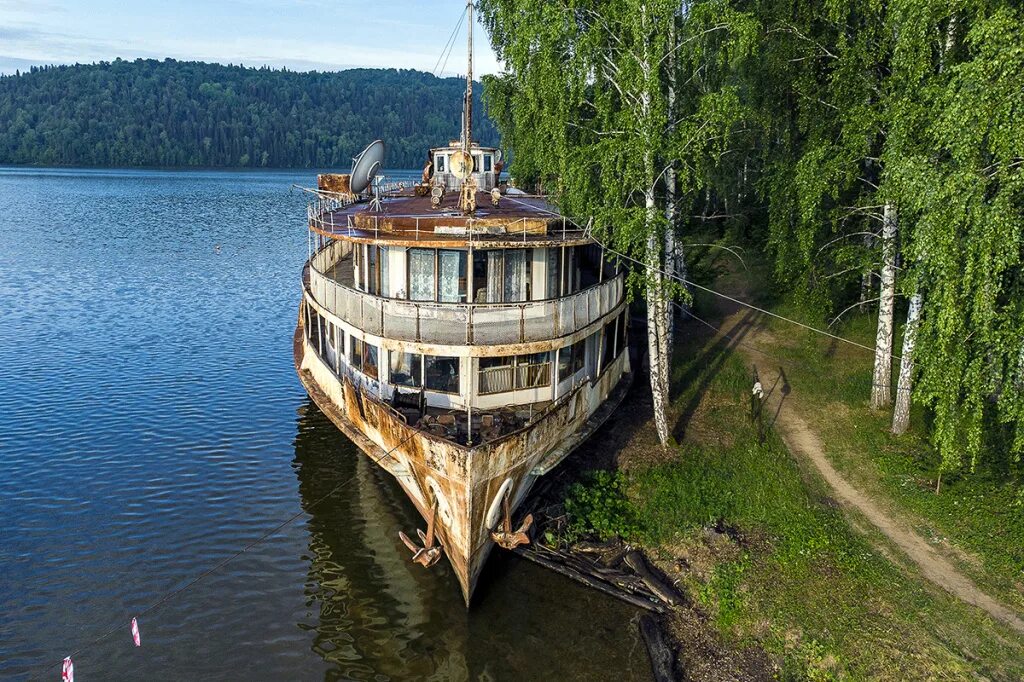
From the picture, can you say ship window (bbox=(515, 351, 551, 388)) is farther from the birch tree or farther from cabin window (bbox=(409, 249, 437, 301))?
the birch tree

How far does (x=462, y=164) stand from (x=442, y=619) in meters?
12.9

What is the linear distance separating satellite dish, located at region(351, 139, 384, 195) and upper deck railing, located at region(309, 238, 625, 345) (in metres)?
7.05

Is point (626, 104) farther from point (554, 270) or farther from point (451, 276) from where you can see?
point (451, 276)

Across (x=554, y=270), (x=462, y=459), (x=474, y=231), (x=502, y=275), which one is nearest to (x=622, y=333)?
(x=554, y=270)

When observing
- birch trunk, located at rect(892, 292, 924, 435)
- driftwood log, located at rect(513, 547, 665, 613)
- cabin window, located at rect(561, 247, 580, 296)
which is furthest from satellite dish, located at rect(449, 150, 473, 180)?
birch trunk, located at rect(892, 292, 924, 435)

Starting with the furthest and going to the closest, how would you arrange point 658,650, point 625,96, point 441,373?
point 625,96
point 441,373
point 658,650

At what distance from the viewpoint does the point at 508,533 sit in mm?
16672

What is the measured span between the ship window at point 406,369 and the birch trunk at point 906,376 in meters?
12.1

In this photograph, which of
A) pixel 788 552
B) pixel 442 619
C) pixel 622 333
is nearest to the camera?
pixel 442 619

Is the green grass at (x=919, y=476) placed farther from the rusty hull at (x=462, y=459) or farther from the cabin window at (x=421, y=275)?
the cabin window at (x=421, y=275)

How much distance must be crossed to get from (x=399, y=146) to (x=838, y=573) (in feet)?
637

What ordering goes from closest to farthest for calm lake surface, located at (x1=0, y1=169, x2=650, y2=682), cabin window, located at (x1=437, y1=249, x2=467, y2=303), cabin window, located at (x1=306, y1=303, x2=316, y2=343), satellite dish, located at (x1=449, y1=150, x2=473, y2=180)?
calm lake surface, located at (x1=0, y1=169, x2=650, y2=682) → cabin window, located at (x1=437, y1=249, x2=467, y2=303) → satellite dish, located at (x1=449, y1=150, x2=473, y2=180) → cabin window, located at (x1=306, y1=303, x2=316, y2=343)

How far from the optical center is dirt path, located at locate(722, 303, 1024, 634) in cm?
1466

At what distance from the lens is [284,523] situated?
20.1 m
